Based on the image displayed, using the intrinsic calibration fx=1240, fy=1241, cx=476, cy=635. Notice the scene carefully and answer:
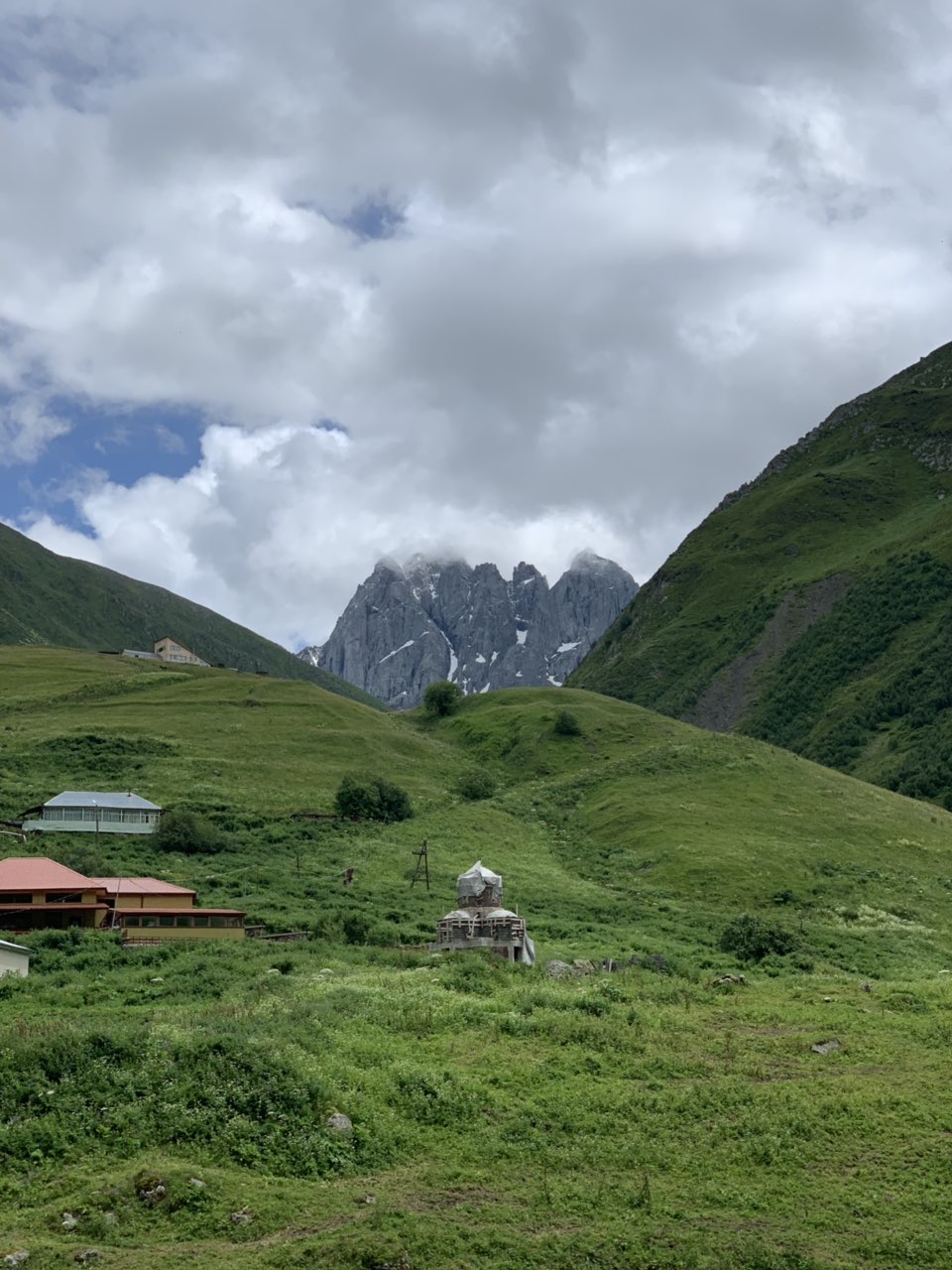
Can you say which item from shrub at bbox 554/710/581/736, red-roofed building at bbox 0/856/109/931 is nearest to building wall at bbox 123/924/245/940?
red-roofed building at bbox 0/856/109/931

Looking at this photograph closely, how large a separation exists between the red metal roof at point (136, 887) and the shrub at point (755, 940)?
23301 millimetres

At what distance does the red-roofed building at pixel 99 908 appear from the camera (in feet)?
161

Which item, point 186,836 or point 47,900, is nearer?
point 47,900

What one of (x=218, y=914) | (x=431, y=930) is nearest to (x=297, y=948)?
(x=218, y=914)

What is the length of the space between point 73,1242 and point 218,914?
98.2 feet

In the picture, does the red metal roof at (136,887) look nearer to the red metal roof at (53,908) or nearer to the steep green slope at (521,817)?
the red metal roof at (53,908)

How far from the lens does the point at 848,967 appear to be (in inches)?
1991

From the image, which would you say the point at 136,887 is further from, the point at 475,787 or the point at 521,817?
the point at 475,787

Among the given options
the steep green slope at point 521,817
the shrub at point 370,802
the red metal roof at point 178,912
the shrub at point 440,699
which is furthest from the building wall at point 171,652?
the red metal roof at point 178,912

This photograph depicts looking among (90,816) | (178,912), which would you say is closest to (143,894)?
(178,912)

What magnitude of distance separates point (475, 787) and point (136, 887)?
4304cm

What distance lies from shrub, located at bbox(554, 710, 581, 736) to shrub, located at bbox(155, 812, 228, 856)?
164ft

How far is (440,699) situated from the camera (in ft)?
443

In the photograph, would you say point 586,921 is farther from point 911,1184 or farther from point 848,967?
point 911,1184
